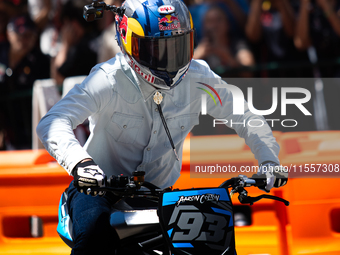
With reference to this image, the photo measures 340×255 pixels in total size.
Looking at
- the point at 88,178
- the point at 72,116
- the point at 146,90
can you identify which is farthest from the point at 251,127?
the point at 88,178

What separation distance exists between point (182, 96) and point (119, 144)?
1.73 feet

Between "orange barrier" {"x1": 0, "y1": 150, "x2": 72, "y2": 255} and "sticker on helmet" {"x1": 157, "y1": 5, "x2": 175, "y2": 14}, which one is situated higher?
"sticker on helmet" {"x1": 157, "y1": 5, "x2": 175, "y2": 14}

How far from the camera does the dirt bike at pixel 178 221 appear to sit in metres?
2.26

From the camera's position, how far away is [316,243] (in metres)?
4.02

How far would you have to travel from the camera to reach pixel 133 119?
9.82 feet

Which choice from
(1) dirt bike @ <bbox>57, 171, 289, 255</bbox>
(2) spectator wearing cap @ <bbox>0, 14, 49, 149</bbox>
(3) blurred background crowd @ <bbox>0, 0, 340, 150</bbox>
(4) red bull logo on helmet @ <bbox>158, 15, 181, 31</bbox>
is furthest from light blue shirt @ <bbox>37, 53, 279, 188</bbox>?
(2) spectator wearing cap @ <bbox>0, 14, 49, 149</bbox>

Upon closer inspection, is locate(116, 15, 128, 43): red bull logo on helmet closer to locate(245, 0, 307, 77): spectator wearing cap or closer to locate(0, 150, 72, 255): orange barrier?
locate(0, 150, 72, 255): orange barrier

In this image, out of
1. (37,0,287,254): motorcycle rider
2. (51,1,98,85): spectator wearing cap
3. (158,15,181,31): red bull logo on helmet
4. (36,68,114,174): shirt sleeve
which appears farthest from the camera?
(51,1,98,85): spectator wearing cap

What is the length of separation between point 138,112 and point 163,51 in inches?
17.5

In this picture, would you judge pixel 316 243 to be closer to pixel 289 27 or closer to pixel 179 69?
pixel 179 69

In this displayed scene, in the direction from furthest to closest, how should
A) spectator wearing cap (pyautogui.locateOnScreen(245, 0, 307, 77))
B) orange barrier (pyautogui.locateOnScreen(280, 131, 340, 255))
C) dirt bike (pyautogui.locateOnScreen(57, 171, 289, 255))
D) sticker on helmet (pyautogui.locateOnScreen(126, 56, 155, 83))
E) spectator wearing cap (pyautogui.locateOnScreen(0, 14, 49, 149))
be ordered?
spectator wearing cap (pyautogui.locateOnScreen(0, 14, 49, 149)) → spectator wearing cap (pyautogui.locateOnScreen(245, 0, 307, 77)) → orange barrier (pyautogui.locateOnScreen(280, 131, 340, 255)) → sticker on helmet (pyautogui.locateOnScreen(126, 56, 155, 83)) → dirt bike (pyautogui.locateOnScreen(57, 171, 289, 255))

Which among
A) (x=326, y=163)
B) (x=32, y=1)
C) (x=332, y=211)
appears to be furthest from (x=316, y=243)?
(x=32, y=1)

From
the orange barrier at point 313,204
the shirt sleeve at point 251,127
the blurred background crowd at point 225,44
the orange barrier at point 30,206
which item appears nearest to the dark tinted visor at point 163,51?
the shirt sleeve at point 251,127

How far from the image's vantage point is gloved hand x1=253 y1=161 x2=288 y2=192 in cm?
267
